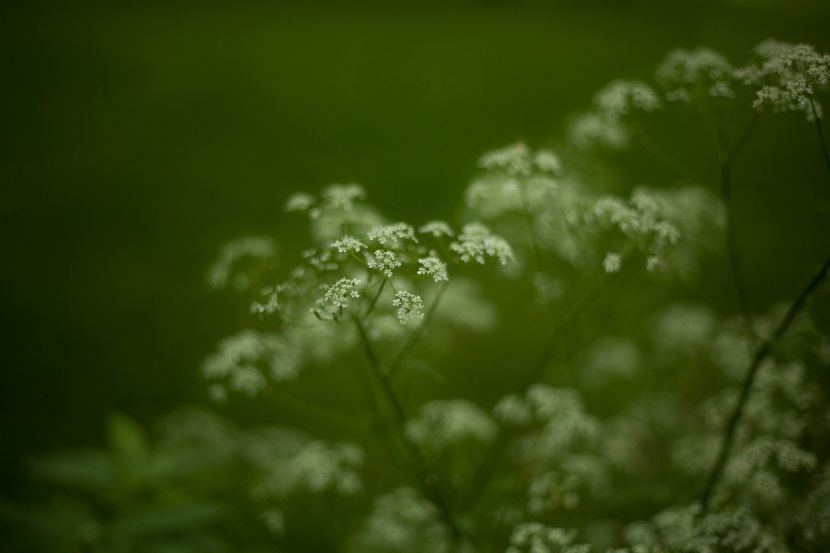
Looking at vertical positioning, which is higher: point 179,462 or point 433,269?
point 179,462

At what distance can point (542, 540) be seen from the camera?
1939mm

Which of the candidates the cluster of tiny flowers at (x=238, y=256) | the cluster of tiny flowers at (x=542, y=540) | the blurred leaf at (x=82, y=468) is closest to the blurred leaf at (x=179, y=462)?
the blurred leaf at (x=82, y=468)

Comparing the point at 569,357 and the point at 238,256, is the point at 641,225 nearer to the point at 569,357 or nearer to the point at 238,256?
the point at 569,357

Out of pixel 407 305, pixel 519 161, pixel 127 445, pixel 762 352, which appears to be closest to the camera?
pixel 407 305

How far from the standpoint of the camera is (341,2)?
8.35m

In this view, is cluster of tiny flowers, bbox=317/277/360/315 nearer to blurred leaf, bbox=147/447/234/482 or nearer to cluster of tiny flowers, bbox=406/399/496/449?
cluster of tiny flowers, bbox=406/399/496/449

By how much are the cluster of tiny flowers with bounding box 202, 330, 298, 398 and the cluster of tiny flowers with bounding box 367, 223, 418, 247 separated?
28.2 inches

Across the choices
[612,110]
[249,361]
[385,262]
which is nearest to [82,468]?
[249,361]

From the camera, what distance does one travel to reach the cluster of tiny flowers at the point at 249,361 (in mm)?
2055

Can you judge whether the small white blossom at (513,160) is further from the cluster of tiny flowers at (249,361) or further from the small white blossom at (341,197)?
the cluster of tiny flowers at (249,361)

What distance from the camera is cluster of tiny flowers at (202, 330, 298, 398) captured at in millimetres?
2055

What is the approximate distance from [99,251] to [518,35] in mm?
6444

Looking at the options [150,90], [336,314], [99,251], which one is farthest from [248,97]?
[336,314]

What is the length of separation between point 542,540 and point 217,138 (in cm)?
620
